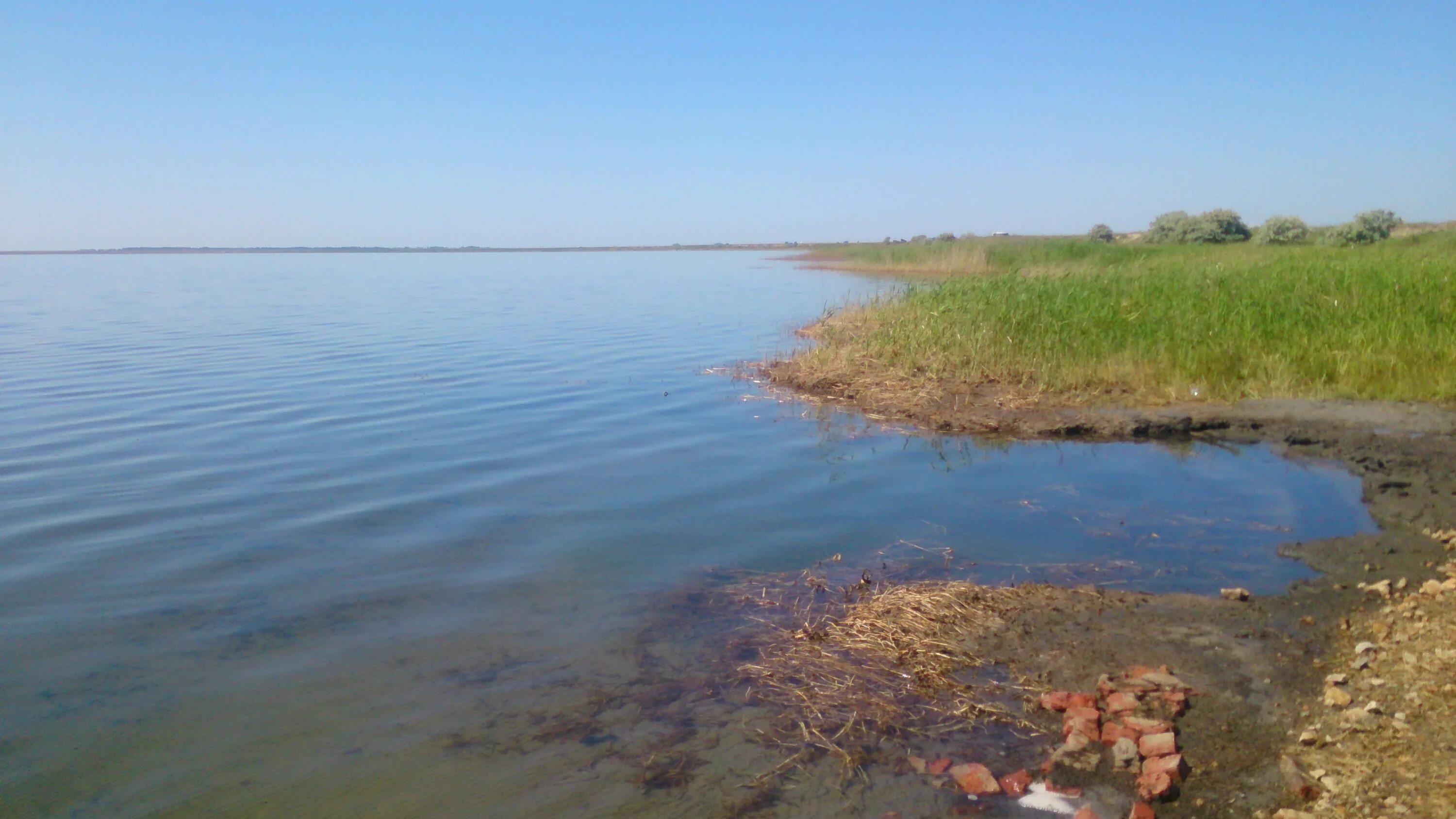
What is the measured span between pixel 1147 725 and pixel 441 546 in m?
4.80

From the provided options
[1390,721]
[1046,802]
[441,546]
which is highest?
[1390,721]

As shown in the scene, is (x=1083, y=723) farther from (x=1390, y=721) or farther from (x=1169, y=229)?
(x=1169, y=229)

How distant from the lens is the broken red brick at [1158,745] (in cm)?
362

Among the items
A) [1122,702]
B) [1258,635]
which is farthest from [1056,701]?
[1258,635]

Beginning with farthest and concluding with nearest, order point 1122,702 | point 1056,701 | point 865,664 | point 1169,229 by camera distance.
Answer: point 1169,229, point 865,664, point 1056,701, point 1122,702

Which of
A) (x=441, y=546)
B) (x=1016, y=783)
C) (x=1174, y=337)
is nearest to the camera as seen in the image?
(x=1016, y=783)

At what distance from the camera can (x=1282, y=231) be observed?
111 ft

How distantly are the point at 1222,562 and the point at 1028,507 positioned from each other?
167 cm

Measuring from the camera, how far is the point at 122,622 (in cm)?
550

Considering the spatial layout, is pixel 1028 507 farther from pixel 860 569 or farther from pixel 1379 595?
pixel 1379 595

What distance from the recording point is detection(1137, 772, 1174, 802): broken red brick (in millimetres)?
3416

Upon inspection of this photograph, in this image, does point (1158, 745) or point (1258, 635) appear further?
point (1258, 635)

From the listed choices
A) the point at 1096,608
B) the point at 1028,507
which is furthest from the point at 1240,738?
the point at 1028,507

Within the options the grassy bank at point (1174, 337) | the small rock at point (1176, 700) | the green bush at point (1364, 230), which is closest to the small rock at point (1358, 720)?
the small rock at point (1176, 700)
